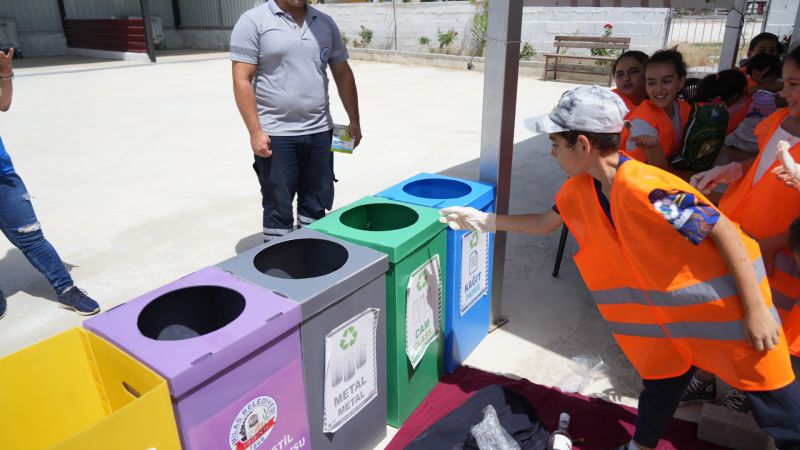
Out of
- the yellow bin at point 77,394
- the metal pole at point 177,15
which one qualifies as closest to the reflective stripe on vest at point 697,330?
the yellow bin at point 77,394

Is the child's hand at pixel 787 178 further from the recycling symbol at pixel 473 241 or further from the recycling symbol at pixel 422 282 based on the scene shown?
the recycling symbol at pixel 422 282

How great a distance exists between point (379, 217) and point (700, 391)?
1.55m

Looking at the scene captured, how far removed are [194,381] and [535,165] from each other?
5266mm

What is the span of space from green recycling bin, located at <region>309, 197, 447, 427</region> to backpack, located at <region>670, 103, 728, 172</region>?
1399mm

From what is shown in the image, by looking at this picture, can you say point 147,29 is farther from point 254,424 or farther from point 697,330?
point 697,330

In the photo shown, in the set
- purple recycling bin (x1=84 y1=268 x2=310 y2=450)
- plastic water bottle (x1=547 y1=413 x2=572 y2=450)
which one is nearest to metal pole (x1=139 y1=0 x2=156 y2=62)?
purple recycling bin (x1=84 y1=268 x2=310 y2=450)

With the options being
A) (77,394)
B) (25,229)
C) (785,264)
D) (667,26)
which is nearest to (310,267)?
(77,394)

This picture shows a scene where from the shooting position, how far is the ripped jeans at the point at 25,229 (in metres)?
2.82

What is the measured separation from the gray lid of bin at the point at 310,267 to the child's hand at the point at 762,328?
1077 mm

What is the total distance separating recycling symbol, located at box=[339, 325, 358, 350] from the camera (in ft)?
5.69

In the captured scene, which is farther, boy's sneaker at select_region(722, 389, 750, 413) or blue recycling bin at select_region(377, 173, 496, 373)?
blue recycling bin at select_region(377, 173, 496, 373)

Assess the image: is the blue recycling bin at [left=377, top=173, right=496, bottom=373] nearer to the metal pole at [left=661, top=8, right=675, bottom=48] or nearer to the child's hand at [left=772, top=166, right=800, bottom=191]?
the child's hand at [left=772, top=166, right=800, bottom=191]

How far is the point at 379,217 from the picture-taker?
2.43 meters

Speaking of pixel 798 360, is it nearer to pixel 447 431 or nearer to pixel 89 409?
pixel 447 431
